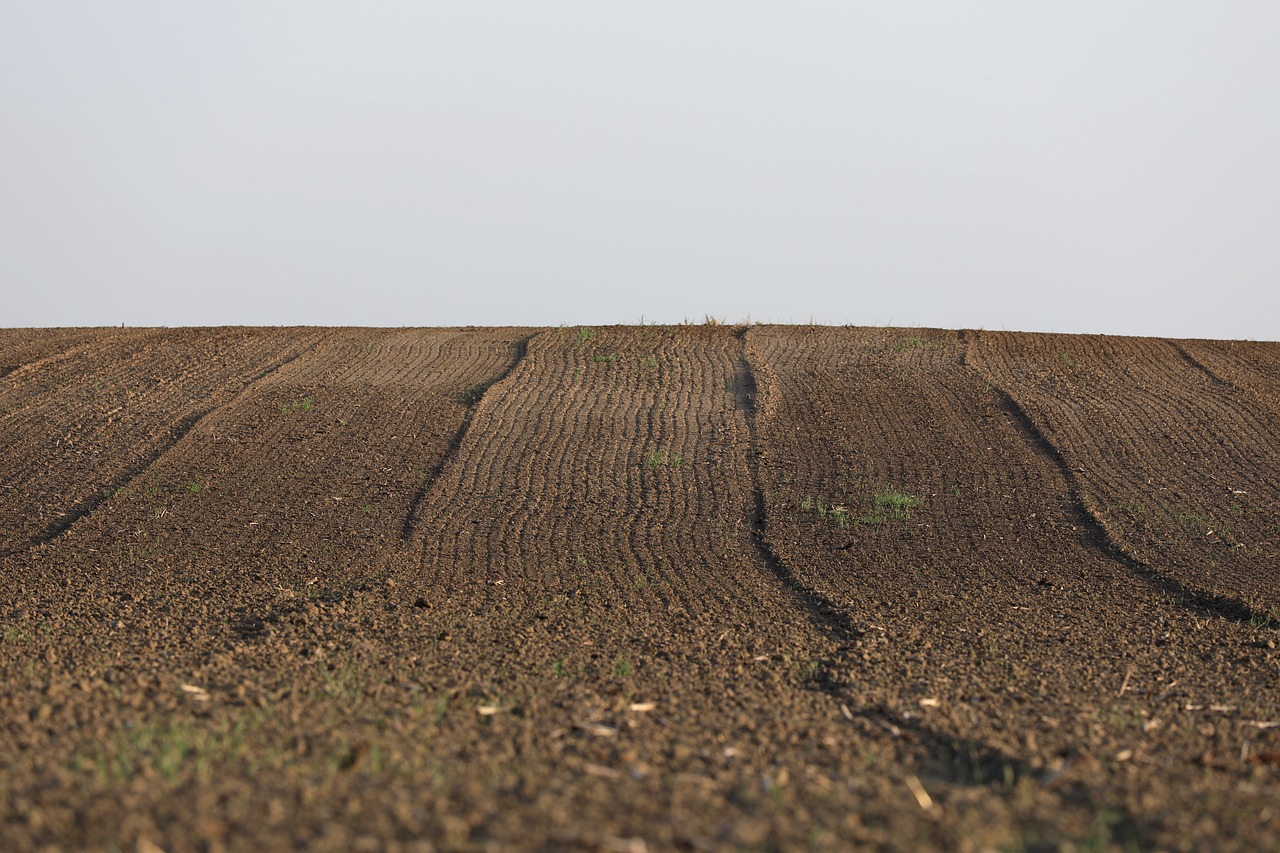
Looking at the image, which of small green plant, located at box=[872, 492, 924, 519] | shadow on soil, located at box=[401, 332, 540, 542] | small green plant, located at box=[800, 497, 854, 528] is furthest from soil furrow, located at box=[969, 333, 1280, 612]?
shadow on soil, located at box=[401, 332, 540, 542]

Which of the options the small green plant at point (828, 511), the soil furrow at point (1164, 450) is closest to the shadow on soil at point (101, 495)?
the small green plant at point (828, 511)

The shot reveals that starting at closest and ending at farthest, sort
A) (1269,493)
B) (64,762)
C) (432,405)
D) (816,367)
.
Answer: (64,762) < (1269,493) < (432,405) < (816,367)

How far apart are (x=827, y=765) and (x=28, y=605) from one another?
7406 millimetres

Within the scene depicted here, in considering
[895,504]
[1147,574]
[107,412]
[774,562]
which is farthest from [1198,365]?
[107,412]

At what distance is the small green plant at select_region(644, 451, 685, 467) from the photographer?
1428 cm

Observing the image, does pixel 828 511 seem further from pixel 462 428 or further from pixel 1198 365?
pixel 1198 365

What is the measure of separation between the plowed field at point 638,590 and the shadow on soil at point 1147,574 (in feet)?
0.26

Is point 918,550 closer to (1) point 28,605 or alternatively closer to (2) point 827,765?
(2) point 827,765

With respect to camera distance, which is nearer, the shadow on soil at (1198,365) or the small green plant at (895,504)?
the small green plant at (895,504)

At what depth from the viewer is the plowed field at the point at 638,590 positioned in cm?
389

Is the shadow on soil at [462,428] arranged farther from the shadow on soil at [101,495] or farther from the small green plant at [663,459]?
the shadow on soil at [101,495]

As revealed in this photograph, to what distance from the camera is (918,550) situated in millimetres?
11297

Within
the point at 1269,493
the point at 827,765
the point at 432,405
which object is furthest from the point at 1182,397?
the point at 827,765

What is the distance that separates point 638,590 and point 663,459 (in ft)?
16.0
